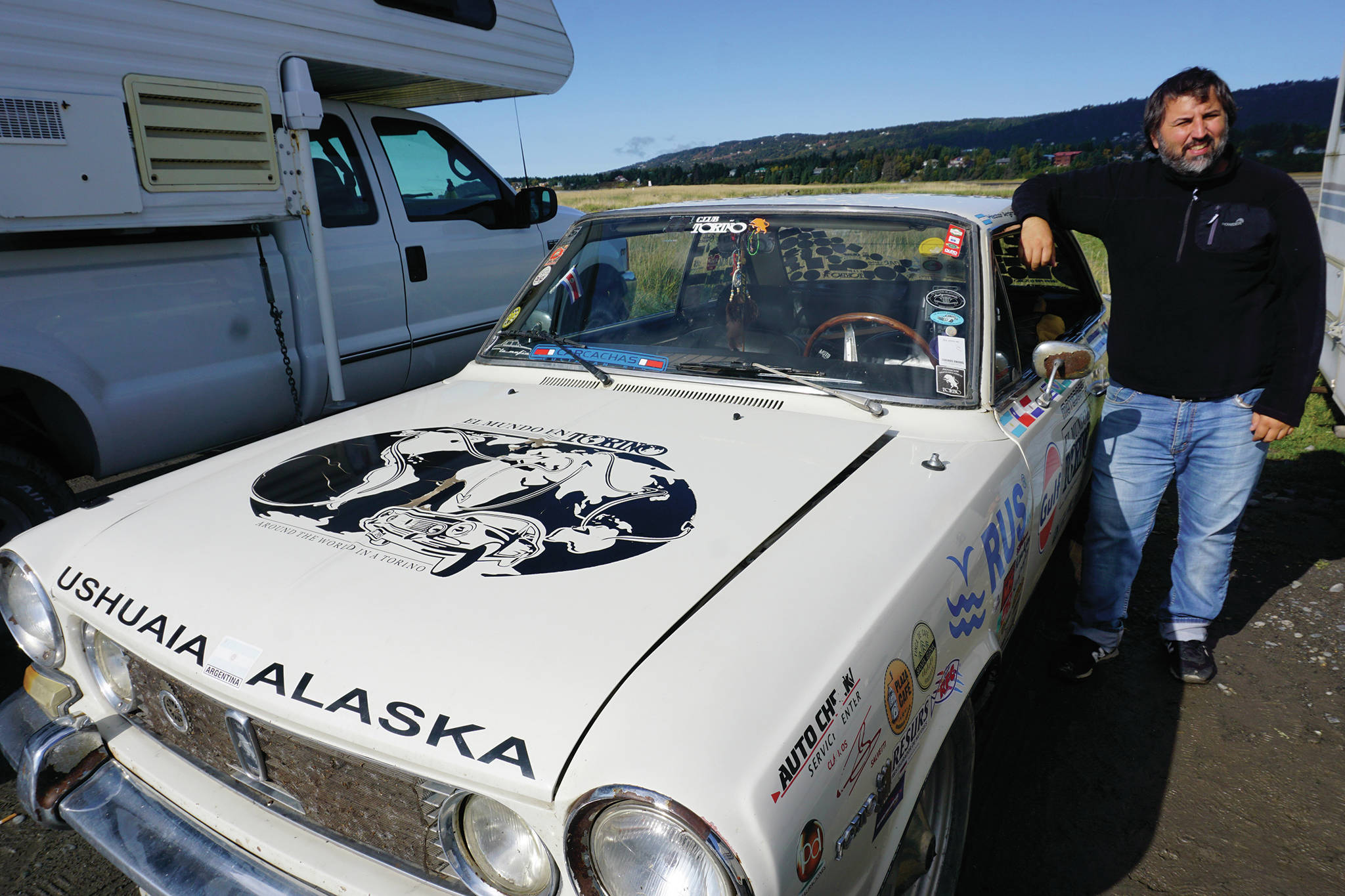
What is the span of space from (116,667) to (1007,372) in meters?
2.42

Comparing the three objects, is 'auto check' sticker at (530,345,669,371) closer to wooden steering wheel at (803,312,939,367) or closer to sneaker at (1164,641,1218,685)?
wooden steering wheel at (803,312,939,367)

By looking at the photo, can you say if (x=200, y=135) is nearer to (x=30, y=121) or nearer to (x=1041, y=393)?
(x=30, y=121)

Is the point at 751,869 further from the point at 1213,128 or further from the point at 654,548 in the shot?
the point at 1213,128

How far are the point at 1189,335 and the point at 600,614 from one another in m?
2.17

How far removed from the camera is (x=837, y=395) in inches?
92.9

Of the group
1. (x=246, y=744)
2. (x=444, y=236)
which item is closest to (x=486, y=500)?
(x=246, y=744)

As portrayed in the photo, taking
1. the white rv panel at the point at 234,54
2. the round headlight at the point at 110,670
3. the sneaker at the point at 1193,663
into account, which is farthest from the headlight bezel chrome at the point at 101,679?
the sneaker at the point at 1193,663

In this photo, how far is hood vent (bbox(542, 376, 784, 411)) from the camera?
243 centimetres

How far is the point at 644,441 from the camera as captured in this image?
2205 mm

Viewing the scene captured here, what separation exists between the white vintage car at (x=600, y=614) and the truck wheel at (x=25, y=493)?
141 centimetres

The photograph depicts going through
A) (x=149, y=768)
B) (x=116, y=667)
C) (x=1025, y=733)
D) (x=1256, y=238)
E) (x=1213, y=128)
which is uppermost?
(x=1213, y=128)

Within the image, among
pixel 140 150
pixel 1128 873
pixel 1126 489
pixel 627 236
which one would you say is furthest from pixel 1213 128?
pixel 140 150

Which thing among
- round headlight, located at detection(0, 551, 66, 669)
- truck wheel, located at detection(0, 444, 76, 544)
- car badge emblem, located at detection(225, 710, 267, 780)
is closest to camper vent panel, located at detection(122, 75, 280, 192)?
truck wheel, located at detection(0, 444, 76, 544)

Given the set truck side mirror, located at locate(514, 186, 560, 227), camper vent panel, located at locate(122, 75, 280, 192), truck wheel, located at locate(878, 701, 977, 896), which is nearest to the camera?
truck wheel, located at locate(878, 701, 977, 896)
